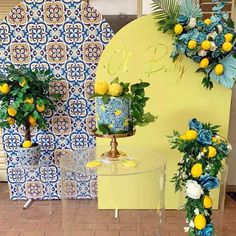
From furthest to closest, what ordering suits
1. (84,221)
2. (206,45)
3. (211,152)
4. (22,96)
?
(84,221) < (22,96) < (206,45) < (211,152)

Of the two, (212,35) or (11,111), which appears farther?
(11,111)

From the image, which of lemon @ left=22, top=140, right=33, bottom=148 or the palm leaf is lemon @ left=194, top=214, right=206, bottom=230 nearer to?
the palm leaf

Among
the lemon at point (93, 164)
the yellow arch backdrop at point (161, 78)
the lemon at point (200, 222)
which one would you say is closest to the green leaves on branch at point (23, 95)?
the yellow arch backdrop at point (161, 78)

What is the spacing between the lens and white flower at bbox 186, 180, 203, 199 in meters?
1.63

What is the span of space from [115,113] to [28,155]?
44.0 inches

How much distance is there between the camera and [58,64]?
2.50 meters

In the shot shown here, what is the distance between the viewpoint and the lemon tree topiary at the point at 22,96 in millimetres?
2250

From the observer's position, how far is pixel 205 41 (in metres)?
2.05

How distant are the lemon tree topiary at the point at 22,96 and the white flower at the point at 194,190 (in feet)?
4.26

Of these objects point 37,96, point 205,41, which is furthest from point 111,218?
point 205,41

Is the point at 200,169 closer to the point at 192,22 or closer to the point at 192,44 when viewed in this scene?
the point at 192,44

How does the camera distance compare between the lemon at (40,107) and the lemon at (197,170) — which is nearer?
the lemon at (197,170)

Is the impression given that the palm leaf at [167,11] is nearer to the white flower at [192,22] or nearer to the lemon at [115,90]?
the white flower at [192,22]

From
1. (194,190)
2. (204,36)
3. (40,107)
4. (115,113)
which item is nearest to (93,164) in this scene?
(115,113)
